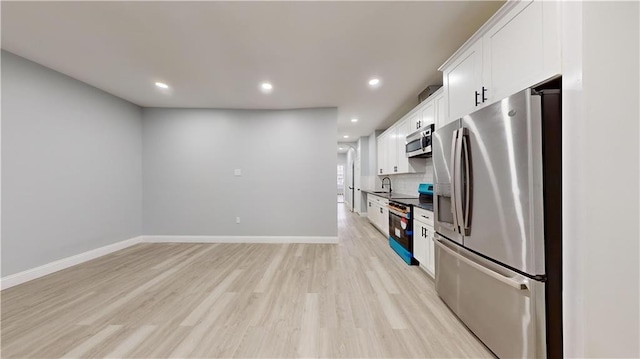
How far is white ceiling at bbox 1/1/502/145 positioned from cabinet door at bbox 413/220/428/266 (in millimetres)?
2052

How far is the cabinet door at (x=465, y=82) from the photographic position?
180 cm

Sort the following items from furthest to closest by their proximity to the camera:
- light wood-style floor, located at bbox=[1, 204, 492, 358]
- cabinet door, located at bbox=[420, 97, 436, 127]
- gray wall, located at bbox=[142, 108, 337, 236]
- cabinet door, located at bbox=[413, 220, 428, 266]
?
gray wall, located at bbox=[142, 108, 337, 236]
cabinet door, located at bbox=[420, 97, 436, 127]
cabinet door, located at bbox=[413, 220, 428, 266]
light wood-style floor, located at bbox=[1, 204, 492, 358]

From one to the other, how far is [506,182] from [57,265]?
5013mm

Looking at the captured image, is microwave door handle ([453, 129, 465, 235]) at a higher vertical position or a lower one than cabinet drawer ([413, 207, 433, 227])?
higher

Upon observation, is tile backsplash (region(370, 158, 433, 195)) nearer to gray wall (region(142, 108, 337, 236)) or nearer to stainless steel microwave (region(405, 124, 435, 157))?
stainless steel microwave (region(405, 124, 435, 157))

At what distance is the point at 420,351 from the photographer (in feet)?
5.12

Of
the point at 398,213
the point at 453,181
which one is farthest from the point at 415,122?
the point at 453,181

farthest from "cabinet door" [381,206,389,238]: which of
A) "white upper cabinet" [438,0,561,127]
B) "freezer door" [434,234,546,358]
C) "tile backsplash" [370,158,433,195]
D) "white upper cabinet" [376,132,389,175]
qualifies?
"white upper cabinet" [438,0,561,127]

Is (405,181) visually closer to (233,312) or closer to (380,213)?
(380,213)

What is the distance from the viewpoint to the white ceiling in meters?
1.86

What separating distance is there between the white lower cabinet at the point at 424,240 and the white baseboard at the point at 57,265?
4719mm

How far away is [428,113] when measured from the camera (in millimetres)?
3232

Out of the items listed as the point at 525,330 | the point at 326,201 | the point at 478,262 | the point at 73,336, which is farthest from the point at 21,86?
the point at 525,330

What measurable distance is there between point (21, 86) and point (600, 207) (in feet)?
17.3
